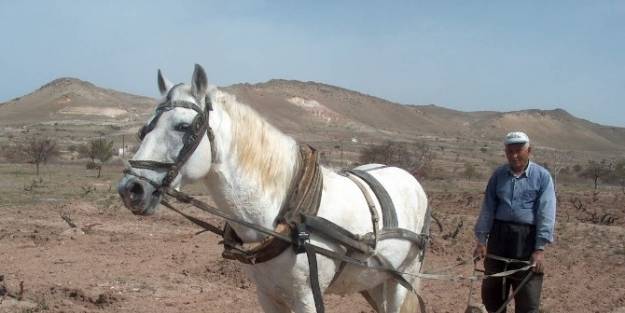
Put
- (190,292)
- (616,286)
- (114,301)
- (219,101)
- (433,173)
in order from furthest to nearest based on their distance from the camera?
(433,173) < (616,286) < (190,292) < (114,301) < (219,101)

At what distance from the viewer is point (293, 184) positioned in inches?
126

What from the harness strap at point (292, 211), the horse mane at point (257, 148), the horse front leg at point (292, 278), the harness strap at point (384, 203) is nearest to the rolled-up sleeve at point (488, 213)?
the harness strap at point (384, 203)

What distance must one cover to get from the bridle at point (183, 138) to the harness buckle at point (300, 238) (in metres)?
0.64

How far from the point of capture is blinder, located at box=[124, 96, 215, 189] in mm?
2744

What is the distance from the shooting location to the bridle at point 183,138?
2.74 metres

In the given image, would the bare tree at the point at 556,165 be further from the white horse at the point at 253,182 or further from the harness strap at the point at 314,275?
the harness strap at the point at 314,275

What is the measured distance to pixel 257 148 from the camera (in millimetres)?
3104

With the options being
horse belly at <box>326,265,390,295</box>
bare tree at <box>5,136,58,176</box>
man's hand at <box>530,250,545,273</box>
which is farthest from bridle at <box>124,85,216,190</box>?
bare tree at <box>5,136,58,176</box>

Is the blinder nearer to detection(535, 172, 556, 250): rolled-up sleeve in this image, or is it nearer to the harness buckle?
the harness buckle

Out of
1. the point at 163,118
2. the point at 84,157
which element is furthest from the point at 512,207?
the point at 84,157

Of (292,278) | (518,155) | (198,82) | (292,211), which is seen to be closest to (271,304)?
(292,278)

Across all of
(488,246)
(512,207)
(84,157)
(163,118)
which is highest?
(163,118)

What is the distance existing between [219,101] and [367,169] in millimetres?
1652

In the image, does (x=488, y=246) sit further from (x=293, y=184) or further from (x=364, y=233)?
(x=293, y=184)
